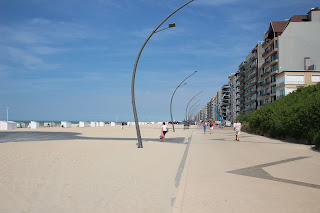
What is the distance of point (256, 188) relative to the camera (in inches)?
270

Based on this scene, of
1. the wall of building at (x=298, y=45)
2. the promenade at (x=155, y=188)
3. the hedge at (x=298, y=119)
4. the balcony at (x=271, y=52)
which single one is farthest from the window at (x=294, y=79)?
the promenade at (x=155, y=188)

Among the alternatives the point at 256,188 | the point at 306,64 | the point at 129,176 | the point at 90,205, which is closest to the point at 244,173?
the point at 256,188

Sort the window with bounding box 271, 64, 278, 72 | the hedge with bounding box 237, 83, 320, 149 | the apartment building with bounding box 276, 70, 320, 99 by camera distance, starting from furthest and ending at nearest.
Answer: the window with bounding box 271, 64, 278, 72 < the apartment building with bounding box 276, 70, 320, 99 < the hedge with bounding box 237, 83, 320, 149

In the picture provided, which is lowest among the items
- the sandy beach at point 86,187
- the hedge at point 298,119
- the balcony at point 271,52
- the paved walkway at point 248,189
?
the paved walkway at point 248,189

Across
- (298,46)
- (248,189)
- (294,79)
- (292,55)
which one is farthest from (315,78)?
(248,189)

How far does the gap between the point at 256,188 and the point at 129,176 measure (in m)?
3.00

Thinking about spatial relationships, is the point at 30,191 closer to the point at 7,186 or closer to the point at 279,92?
the point at 7,186

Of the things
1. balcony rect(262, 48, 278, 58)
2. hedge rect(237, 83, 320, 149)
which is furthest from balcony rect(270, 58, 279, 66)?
hedge rect(237, 83, 320, 149)

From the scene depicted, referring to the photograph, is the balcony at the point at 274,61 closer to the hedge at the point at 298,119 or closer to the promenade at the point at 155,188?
the hedge at the point at 298,119

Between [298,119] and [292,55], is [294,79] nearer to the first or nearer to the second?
[292,55]

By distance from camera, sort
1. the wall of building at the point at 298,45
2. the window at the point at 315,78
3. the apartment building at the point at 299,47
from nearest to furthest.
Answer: the window at the point at 315,78, the apartment building at the point at 299,47, the wall of building at the point at 298,45

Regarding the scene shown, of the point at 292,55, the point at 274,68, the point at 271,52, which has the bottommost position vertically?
the point at 274,68

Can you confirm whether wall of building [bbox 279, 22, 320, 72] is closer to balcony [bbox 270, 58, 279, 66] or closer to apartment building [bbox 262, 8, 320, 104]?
apartment building [bbox 262, 8, 320, 104]

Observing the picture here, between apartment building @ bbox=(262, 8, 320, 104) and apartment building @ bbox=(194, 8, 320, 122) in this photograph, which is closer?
apartment building @ bbox=(194, 8, 320, 122)
